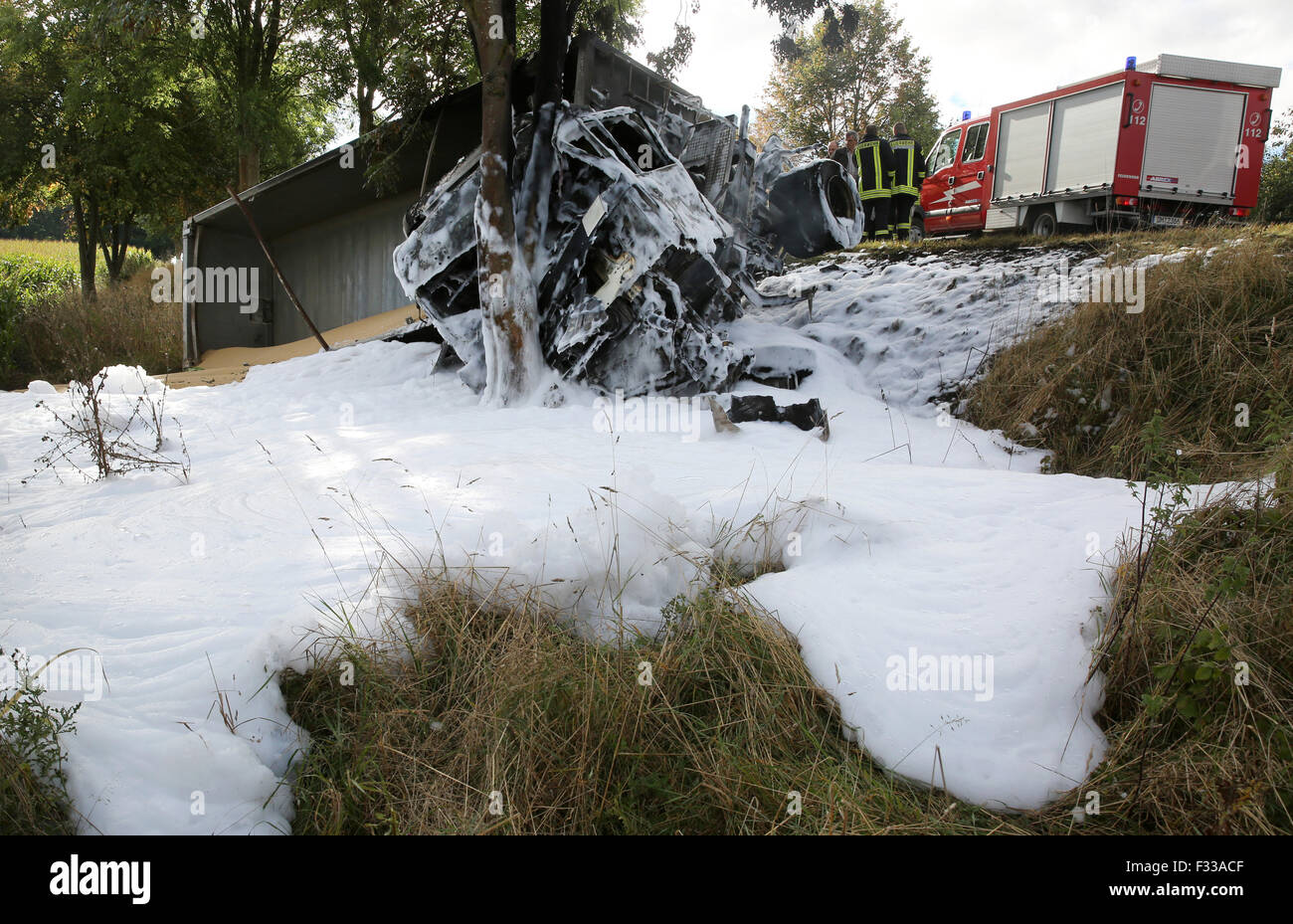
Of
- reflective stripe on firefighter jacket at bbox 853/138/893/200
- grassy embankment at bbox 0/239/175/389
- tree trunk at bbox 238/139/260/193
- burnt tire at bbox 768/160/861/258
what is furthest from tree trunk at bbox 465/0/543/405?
tree trunk at bbox 238/139/260/193

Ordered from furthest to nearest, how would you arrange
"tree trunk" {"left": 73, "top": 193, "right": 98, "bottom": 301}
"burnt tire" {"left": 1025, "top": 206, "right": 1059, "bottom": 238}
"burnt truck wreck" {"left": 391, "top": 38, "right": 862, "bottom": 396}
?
"tree trunk" {"left": 73, "top": 193, "right": 98, "bottom": 301}
"burnt tire" {"left": 1025, "top": 206, "right": 1059, "bottom": 238}
"burnt truck wreck" {"left": 391, "top": 38, "right": 862, "bottom": 396}

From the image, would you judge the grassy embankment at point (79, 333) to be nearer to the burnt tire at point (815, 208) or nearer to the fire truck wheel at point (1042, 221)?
the burnt tire at point (815, 208)

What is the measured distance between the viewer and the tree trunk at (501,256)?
722 cm

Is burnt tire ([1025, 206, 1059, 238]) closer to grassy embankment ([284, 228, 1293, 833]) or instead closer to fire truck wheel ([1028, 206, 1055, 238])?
fire truck wheel ([1028, 206, 1055, 238])

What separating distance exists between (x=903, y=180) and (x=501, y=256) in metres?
9.27

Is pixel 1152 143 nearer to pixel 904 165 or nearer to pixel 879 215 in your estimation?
pixel 904 165

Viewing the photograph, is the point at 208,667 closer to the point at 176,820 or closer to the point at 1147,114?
the point at 176,820

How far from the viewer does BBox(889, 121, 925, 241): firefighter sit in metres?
13.7

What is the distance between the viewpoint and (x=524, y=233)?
760 centimetres

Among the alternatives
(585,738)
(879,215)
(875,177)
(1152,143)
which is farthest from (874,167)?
(585,738)

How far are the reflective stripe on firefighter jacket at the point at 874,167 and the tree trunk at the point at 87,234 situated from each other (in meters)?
16.4

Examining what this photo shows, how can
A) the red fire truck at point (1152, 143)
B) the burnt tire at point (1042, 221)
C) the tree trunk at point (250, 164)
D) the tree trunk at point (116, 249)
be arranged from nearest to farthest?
the red fire truck at point (1152, 143) → the burnt tire at point (1042, 221) → the tree trunk at point (250, 164) → the tree trunk at point (116, 249)

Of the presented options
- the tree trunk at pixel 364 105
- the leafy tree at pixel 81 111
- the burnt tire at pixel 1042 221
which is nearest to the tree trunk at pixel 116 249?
the leafy tree at pixel 81 111

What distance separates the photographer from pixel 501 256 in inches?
286
